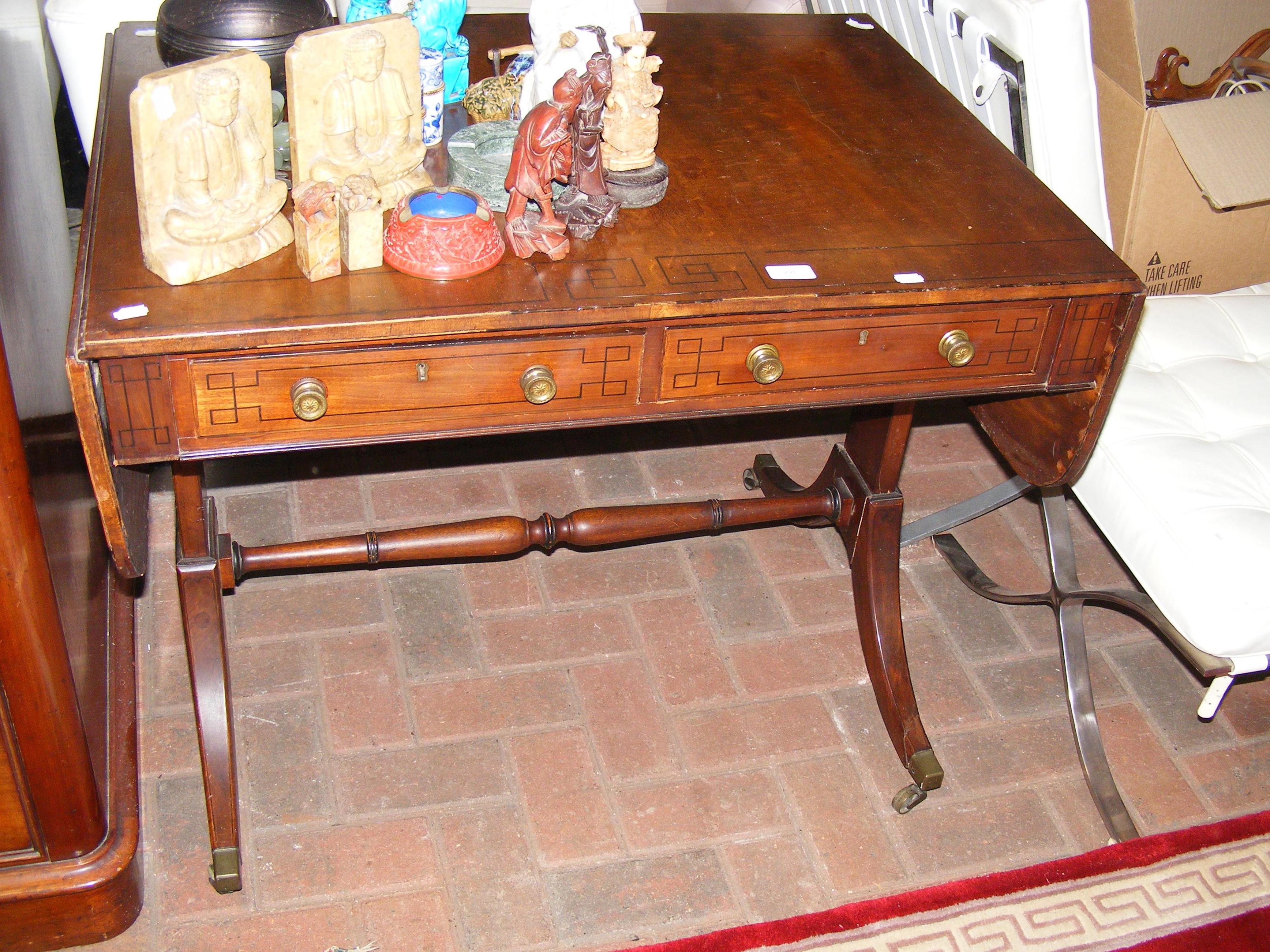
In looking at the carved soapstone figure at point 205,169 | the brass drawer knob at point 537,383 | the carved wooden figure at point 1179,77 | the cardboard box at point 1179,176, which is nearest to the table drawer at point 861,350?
the brass drawer knob at point 537,383

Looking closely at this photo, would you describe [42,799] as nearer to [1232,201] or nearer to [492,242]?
[492,242]

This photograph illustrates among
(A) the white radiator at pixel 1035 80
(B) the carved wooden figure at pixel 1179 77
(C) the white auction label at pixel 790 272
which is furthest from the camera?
(B) the carved wooden figure at pixel 1179 77

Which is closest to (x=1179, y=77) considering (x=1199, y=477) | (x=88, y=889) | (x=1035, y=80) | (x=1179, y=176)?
(x=1179, y=176)

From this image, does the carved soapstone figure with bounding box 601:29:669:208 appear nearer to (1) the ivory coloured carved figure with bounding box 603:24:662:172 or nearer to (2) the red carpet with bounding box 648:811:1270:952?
(1) the ivory coloured carved figure with bounding box 603:24:662:172

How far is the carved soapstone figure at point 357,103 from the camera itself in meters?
1.57

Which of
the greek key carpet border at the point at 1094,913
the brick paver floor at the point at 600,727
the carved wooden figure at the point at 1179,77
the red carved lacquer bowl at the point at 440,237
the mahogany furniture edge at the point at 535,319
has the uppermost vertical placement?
the red carved lacquer bowl at the point at 440,237

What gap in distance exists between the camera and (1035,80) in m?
2.24

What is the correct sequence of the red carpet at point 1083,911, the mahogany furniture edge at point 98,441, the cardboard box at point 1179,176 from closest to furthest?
the mahogany furniture edge at point 98,441
the red carpet at point 1083,911
the cardboard box at point 1179,176

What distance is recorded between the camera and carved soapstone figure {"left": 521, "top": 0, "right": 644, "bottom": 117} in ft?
5.96

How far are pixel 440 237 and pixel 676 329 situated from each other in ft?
1.15

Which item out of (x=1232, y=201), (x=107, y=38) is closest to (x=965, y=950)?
(x=1232, y=201)

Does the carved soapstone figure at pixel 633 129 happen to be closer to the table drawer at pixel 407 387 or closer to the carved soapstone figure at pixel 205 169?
the table drawer at pixel 407 387

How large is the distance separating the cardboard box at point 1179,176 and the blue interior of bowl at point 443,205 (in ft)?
4.97

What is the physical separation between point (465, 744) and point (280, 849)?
39cm
